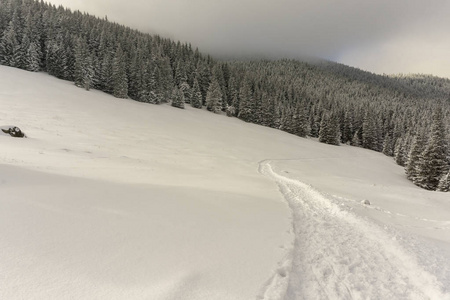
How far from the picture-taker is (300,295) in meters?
3.84

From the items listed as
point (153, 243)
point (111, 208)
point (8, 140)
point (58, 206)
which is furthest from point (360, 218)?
point (8, 140)

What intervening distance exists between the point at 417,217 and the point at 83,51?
67.9 m

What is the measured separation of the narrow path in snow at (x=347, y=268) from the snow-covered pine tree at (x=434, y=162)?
117ft

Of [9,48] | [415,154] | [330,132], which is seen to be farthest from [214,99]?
[9,48]

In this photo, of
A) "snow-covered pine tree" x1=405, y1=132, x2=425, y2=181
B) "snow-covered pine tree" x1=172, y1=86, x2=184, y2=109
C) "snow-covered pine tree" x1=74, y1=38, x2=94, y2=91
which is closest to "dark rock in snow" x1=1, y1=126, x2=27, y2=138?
"snow-covered pine tree" x1=74, y1=38, x2=94, y2=91

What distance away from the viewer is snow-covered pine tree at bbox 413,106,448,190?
112 ft

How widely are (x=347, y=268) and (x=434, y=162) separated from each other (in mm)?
39734

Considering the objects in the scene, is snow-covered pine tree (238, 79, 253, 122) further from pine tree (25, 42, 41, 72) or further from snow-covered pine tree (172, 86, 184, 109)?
pine tree (25, 42, 41, 72)

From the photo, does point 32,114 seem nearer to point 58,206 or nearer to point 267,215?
point 58,206

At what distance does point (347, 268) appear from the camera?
15.9 feet

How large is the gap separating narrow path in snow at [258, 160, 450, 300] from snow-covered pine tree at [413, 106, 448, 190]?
35.6 meters

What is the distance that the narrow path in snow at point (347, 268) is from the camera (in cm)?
402

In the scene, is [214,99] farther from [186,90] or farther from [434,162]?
[434,162]

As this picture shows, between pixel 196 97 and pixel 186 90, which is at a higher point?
pixel 186 90
